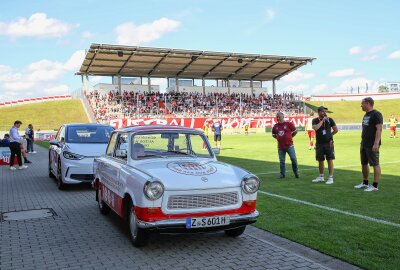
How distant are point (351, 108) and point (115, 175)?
76688mm

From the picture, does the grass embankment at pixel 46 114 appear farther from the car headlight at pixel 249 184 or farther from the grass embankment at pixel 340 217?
the car headlight at pixel 249 184

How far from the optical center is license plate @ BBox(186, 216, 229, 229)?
508 centimetres

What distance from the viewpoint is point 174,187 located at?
512 centimetres

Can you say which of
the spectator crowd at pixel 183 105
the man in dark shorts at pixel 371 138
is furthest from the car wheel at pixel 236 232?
the spectator crowd at pixel 183 105

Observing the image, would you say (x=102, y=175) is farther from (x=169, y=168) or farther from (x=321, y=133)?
(x=321, y=133)

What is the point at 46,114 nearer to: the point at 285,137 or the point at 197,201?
the point at 285,137

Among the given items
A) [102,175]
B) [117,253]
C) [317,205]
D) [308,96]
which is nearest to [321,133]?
[317,205]

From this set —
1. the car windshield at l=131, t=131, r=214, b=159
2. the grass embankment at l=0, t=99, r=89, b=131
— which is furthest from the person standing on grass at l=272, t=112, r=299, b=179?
the grass embankment at l=0, t=99, r=89, b=131

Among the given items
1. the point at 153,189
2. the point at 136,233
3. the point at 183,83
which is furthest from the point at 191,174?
the point at 183,83

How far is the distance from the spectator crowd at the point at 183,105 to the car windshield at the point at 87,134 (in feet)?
114

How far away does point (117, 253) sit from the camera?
17.4 ft

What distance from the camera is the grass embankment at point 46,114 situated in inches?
2089

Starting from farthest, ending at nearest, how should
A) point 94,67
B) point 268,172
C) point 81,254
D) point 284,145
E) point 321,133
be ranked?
point 94,67
point 268,172
point 284,145
point 321,133
point 81,254

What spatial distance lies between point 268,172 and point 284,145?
5.83ft
